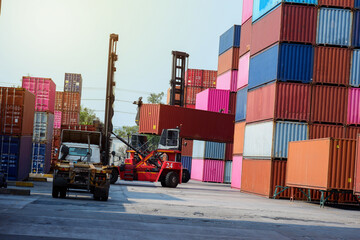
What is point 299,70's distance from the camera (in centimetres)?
2872

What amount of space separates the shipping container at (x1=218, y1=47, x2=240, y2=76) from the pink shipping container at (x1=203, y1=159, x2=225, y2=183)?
8.18m

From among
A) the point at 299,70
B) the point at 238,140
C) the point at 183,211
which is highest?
the point at 299,70

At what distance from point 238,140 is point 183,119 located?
4.44 meters

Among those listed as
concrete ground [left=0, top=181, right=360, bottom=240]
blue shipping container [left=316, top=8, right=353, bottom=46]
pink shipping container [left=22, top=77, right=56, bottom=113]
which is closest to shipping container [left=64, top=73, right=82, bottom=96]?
pink shipping container [left=22, top=77, right=56, bottom=113]

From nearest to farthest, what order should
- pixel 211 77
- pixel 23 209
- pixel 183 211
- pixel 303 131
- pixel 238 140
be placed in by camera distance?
1. pixel 23 209
2. pixel 183 211
3. pixel 303 131
4. pixel 238 140
5. pixel 211 77

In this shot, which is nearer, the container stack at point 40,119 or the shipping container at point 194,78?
the container stack at point 40,119

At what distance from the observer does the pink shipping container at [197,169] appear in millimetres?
49659

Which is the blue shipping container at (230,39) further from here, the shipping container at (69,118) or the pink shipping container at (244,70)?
the shipping container at (69,118)

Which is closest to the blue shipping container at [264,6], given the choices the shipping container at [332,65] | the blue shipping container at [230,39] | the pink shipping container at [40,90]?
the shipping container at [332,65]

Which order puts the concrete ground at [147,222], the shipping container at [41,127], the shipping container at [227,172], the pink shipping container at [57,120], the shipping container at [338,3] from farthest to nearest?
the shipping container at [227,172] < the pink shipping container at [57,120] < the shipping container at [41,127] < the shipping container at [338,3] < the concrete ground at [147,222]

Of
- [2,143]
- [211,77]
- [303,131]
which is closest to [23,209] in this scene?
[2,143]

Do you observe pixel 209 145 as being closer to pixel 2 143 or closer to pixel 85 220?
pixel 2 143

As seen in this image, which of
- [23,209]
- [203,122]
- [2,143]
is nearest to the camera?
[23,209]

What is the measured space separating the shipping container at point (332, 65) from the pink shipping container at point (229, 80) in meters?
19.2
